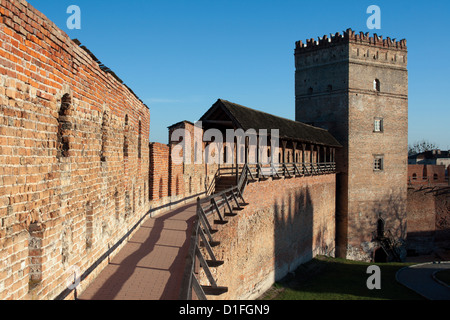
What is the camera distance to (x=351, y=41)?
86.9 feet

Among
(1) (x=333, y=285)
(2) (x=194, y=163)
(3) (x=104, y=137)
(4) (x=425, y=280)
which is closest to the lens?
(3) (x=104, y=137)

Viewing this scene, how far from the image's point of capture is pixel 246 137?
14.5 meters

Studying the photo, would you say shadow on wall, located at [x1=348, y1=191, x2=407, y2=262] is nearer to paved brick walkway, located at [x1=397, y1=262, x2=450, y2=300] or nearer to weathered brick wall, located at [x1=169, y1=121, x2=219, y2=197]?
paved brick walkway, located at [x1=397, y1=262, x2=450, y2=300]

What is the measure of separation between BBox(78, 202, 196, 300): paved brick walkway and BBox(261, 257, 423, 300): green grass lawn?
592 centimetres

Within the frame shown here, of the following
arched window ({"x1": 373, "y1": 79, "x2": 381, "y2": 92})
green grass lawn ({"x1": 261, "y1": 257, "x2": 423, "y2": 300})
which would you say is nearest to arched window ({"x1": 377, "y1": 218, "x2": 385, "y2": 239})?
green grass lawn ({"x1": 261, "y1": 257, "x2": 423, "y2": 300})

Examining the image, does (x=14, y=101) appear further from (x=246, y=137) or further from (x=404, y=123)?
(x=404, y=123)

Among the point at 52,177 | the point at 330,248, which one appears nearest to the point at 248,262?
the point at 52,177

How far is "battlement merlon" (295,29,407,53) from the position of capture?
2662 centimetres

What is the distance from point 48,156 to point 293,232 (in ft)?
49.2

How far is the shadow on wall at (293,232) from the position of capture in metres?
15.9

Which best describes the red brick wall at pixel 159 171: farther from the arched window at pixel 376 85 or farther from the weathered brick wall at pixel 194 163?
the arched window at pixel 376 85

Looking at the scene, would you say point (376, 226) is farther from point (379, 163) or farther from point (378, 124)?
point (378, 124)

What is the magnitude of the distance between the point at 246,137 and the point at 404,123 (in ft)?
61.9

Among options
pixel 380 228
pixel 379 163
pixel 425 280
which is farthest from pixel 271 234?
pixel 380 228
